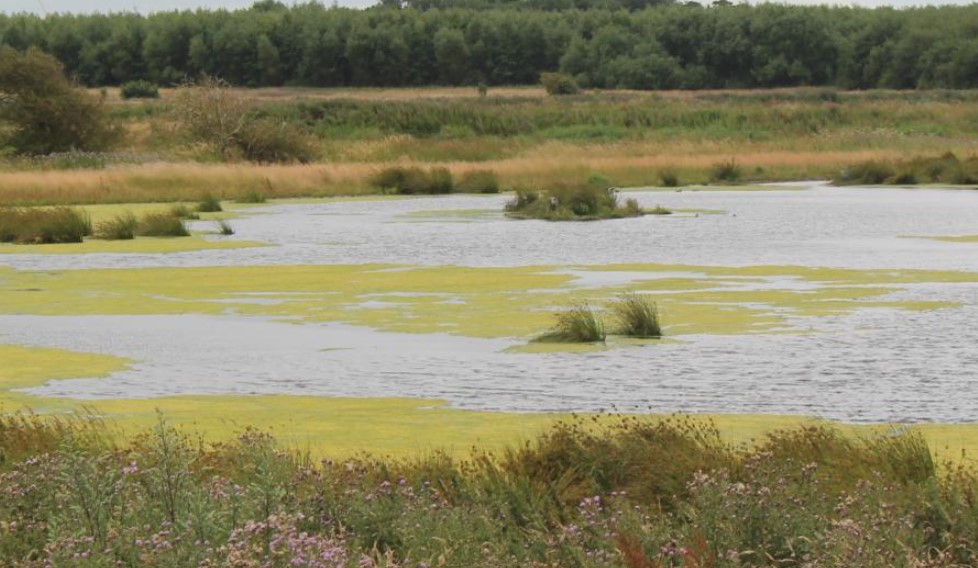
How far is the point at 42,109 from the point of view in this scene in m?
46.2

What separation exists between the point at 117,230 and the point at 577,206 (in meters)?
9.05

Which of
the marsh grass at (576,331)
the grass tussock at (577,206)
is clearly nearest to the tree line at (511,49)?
the grass tussock at (577,206)

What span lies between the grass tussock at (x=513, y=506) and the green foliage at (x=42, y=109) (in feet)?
131

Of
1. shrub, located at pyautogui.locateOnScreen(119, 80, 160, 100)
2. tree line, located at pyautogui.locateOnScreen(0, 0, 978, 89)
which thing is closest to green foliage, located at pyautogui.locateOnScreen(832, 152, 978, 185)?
shrub, located at pyautogui.locateOnScreen(119, 80, 160, 100)

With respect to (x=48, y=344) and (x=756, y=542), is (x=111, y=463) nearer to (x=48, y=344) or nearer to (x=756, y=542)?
(x=756, y=542)

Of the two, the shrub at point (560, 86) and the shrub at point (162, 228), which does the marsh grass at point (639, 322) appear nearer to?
the shrub at point (162, 228)

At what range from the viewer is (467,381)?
11.9m

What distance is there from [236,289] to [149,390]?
6.76 meters

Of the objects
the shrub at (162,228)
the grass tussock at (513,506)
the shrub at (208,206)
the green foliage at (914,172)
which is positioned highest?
the grass tussock at (513,506)

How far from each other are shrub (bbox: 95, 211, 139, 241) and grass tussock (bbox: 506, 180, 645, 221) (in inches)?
301

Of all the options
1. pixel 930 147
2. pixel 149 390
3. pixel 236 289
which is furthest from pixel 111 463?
pixel 930 147

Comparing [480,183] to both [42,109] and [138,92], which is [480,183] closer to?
[42,109]

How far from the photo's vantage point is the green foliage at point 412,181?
132ft

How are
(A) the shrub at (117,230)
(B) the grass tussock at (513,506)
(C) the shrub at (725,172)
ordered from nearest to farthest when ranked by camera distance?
(B) the grass tussock at (513,506)
(A) the shrub at (117,230)
(C) the shrub at (725,172)
